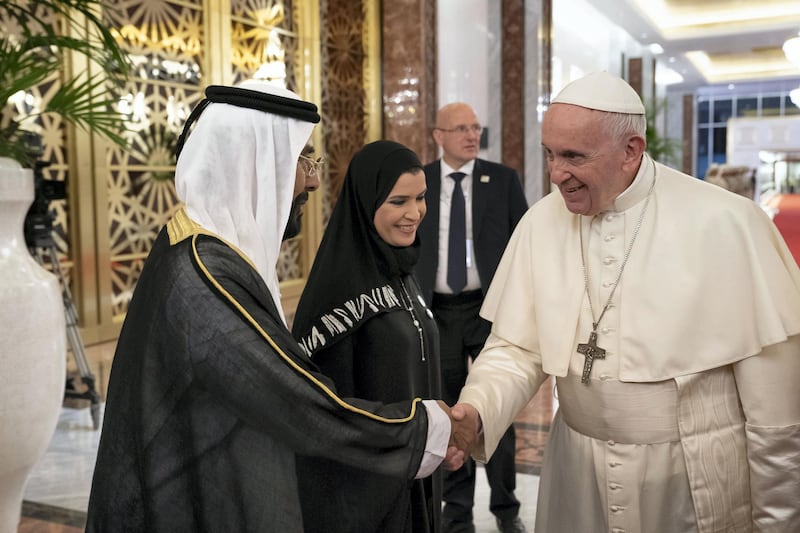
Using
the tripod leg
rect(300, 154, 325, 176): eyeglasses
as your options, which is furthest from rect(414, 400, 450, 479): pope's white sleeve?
the tripod leg

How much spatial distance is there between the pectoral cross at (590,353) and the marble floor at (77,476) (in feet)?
5.27

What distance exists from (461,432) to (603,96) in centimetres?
87

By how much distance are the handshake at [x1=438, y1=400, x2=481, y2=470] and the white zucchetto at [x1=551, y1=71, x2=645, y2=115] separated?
2.57 ft

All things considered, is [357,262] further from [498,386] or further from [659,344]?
[659,344]

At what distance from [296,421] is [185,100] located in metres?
7.47

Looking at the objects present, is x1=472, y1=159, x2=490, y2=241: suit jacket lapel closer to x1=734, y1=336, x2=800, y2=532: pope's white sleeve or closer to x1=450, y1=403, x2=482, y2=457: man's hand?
x1=450, y1=403, x2=482, y2=457: man's hand

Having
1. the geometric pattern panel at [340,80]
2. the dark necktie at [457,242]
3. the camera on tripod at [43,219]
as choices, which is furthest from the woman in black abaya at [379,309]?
the geometric pattern panel at [340,80]

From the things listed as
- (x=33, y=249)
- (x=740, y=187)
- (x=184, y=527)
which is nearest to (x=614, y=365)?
(x=184, y=527)

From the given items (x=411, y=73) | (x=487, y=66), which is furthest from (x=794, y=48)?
(x=411, y=73)

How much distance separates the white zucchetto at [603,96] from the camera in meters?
1.94

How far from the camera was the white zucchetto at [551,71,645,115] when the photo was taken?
6.37 feet

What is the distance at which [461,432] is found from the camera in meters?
1.98

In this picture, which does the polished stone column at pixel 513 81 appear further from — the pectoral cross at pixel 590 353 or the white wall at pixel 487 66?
the pectoral cross at pixel 590 353

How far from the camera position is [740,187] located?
7988mm
